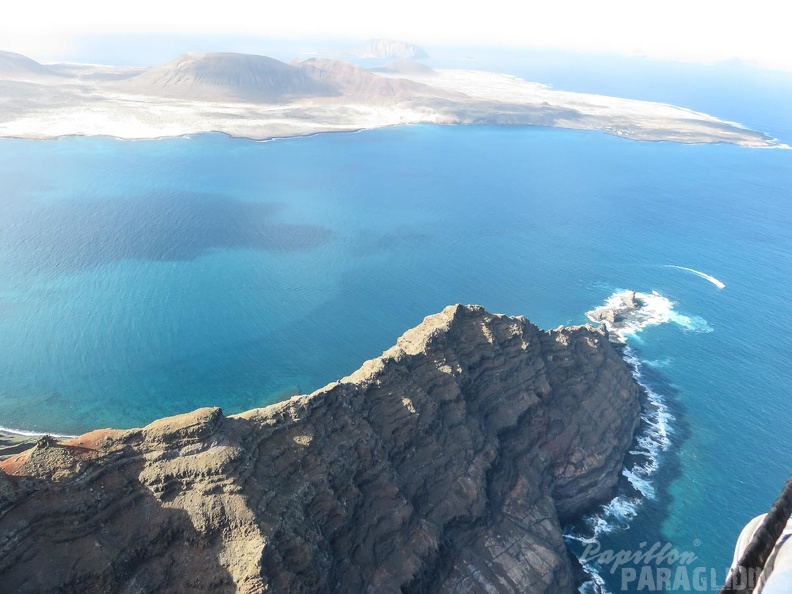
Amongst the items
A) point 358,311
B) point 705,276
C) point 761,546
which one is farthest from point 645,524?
point 705,276

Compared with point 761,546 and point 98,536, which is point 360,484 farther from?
point 761,546

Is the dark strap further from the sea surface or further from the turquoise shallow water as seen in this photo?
the turquoise shallow water

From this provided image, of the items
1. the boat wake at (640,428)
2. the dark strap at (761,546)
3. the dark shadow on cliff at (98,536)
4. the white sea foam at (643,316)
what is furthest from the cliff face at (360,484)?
the white sea foam at (643,316)

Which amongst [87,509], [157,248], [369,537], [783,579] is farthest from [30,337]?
[783,579]

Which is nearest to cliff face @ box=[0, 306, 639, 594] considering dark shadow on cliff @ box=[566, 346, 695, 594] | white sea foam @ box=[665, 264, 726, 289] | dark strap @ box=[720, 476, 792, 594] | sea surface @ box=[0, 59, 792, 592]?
dark shadow on cliff @ box=[566, 346, 695, 594]

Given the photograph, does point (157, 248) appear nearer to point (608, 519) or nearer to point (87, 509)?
point (87, 509)

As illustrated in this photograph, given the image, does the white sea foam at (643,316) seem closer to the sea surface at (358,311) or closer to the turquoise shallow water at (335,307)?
the sea surface at (358,311)
